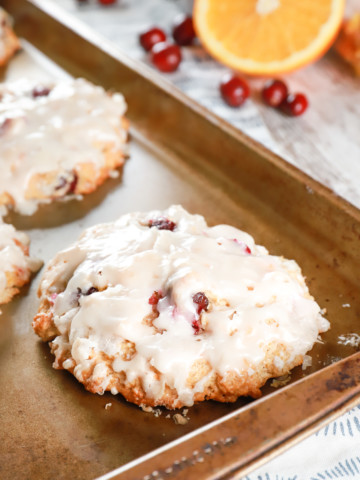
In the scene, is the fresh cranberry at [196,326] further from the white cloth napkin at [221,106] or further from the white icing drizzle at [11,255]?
the white icing drizzle at [11,255]

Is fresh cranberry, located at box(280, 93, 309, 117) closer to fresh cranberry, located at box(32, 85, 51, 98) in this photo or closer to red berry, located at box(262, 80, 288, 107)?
red berry, located at box(262, 80, 288, 107)

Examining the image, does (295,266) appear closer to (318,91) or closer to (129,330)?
(129,330)

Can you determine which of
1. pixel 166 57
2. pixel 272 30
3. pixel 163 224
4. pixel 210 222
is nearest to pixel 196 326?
pixel 163 224

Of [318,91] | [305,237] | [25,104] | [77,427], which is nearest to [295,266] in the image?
[305,237]

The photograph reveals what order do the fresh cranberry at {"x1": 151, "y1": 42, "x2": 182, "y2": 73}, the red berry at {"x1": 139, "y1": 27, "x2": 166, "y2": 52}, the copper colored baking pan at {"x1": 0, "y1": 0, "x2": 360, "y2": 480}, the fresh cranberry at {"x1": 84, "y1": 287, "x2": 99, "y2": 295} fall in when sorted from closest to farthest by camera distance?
the copper colored baking pan at {"x1": 0, "y1": 0, "x2": 360, "y2": 480}, the fresh cranberry at {"x1": 84, "y1": 287, "x2": 99, "y2": 295}, the fresh cranberry at {"x1": 151, "y1": 42, "x2": 182, "y2": 73}, the red berry at {"x1": 139, "y1": 27, "x2": 166, "y2": 52}

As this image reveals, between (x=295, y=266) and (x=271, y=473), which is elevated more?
(x=295, y=266)

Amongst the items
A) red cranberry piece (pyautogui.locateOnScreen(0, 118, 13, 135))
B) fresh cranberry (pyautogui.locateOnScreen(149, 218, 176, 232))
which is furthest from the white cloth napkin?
red cranberry piece (pyautogui.locateOnScreen(0, 118, 13, 135))

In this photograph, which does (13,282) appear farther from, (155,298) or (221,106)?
(221,106)
